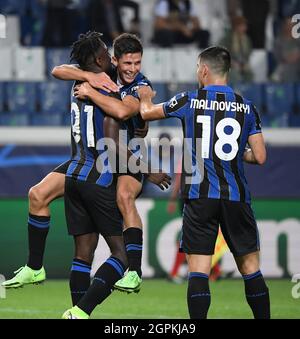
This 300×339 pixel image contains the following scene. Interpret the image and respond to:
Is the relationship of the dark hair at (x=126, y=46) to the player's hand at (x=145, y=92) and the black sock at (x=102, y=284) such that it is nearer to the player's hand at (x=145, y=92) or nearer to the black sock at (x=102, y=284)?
the player's hand at (x=145, y=92)

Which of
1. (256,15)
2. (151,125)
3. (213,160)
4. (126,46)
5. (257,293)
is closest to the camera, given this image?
(213,160)

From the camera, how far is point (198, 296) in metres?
6.43

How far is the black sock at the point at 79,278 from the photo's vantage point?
22.8ft

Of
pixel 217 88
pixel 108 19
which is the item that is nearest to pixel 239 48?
pixel 108 19

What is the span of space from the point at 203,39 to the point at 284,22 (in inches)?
49.8

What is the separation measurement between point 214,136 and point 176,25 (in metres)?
8.14

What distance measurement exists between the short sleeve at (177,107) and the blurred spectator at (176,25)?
784 centimetres

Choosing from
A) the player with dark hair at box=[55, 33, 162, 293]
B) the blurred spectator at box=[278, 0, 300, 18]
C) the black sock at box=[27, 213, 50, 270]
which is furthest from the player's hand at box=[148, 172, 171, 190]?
the blurred spectator at box=[278, 0, 300, 18]

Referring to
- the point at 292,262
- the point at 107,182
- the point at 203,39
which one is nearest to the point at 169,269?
the point at 292,262

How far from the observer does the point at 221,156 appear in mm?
6531

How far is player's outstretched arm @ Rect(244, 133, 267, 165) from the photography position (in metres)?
6.54

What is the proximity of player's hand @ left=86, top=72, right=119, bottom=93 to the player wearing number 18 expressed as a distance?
0.31 metres

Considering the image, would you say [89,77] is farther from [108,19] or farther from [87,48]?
[108,19]

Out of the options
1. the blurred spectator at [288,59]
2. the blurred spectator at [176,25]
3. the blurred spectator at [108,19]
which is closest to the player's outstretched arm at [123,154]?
the blurred spectator at [108,19]
